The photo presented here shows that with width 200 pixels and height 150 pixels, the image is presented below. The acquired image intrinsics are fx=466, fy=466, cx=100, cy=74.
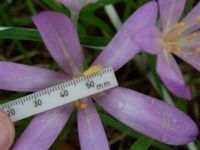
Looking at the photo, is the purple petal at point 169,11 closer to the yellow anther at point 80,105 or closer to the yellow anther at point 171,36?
the yellow anther at point 171,36

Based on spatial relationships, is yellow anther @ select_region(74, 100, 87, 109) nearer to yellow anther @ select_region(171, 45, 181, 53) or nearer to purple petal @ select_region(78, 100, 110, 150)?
purple petal @ select_region(78, 100, 110, 150)

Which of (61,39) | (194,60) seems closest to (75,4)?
(61,39)

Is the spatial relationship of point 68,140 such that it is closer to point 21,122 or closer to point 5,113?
point 21,122

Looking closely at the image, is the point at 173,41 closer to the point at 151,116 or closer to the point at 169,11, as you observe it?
the point at 169,11

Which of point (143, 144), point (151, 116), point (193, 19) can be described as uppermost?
point (193, 19)

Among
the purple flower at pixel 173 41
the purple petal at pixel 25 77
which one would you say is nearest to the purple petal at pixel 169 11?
the purple flower at pixel 173 41

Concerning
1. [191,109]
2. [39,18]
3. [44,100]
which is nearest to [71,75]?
[44,100]

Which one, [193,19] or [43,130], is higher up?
[193,19]
